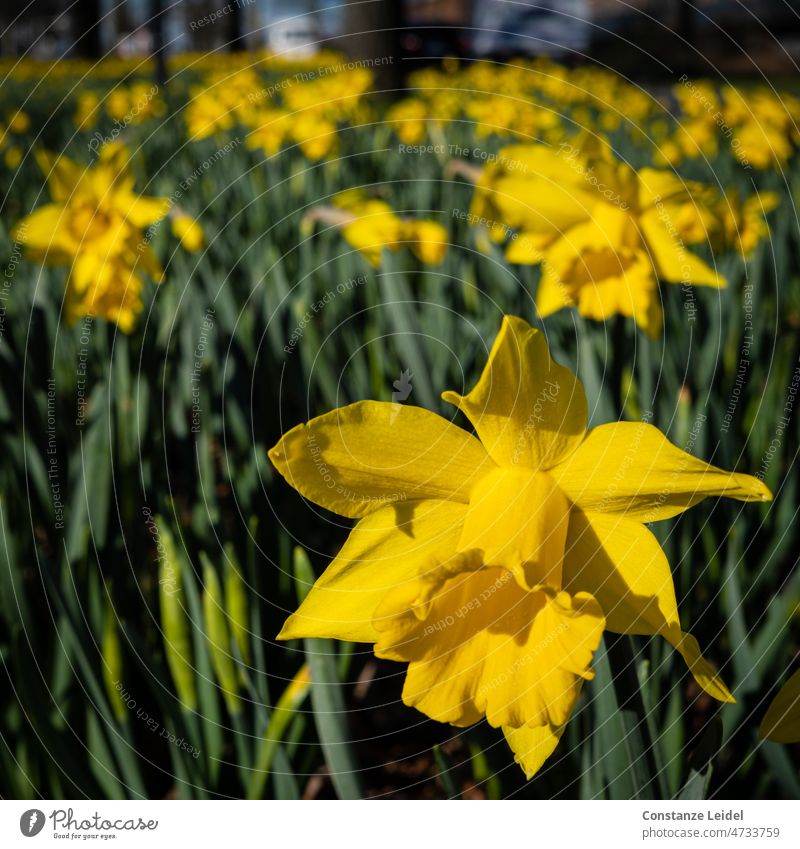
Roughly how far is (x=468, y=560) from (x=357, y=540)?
0.07 meters

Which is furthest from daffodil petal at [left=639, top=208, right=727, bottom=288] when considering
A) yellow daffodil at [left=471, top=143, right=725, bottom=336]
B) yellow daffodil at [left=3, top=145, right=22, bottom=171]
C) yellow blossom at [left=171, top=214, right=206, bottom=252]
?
yellow daffodil at [left=3, top=145, right=22, bottom=171]

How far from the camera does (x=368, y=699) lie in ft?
3.67

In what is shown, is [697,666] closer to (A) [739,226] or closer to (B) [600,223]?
(B) [600,223]

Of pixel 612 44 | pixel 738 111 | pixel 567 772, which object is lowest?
pixel 567 772

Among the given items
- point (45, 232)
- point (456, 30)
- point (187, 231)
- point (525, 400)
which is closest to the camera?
point (525, 400)

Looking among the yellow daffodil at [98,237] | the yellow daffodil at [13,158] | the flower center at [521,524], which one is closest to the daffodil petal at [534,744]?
the flower center at [521,524]

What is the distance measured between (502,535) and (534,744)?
15cm

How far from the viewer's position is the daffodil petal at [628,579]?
48 centimetres

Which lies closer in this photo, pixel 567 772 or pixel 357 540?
pixel 357 540

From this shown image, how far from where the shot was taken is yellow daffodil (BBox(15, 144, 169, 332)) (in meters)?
1.22

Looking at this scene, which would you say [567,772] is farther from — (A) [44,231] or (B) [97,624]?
(A) [44,231]

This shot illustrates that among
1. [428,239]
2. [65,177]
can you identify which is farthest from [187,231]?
[428,239]

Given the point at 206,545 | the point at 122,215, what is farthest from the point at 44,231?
the point at 206,545

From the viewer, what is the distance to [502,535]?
1.60ft
